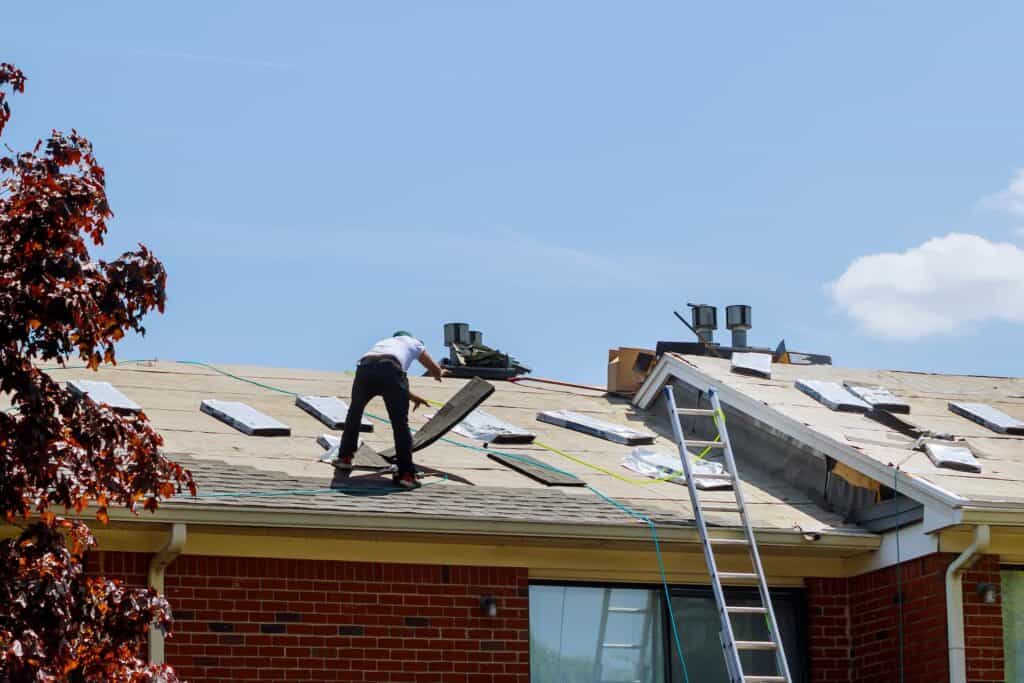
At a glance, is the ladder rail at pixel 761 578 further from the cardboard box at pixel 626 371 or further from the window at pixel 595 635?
the cardboard box at pixel 626 371

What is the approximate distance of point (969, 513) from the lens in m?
11.5

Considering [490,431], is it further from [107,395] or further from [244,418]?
[107,395]

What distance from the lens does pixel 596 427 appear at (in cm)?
1438

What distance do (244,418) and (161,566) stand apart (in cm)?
242

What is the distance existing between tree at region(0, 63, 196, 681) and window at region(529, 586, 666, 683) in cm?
453

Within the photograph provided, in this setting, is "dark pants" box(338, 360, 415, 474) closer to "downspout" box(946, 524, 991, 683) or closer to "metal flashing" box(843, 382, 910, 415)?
"downspout" box(946, 524, 991, 683)

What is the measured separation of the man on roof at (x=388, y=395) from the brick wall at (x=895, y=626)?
322 cm

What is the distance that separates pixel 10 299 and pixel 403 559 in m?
4.59

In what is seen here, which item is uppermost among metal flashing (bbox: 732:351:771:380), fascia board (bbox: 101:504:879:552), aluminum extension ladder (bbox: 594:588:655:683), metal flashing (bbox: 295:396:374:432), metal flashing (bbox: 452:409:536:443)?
metal flashing (bbox: 732:351:771:380)

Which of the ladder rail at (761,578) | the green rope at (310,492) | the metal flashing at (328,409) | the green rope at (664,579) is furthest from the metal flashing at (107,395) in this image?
the ladder rail at (761,578)

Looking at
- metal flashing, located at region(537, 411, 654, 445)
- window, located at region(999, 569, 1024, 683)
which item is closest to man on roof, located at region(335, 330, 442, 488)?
metal flashing, located at region(537, 411, 654, 445)

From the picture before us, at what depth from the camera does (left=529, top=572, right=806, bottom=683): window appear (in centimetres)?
1182

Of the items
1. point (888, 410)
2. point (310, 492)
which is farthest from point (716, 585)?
point (888, 410)

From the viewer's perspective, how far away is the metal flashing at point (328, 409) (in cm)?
1343
